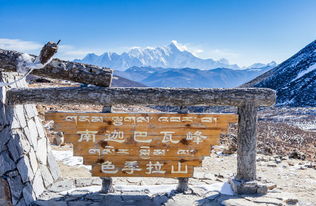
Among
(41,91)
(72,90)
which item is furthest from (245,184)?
(41,91)

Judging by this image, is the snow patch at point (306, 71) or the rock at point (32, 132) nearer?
the rock at point (32, 132)

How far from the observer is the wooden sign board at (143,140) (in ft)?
16.2

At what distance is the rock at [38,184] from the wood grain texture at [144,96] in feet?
4.75

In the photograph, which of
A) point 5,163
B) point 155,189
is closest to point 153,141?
point 155,189

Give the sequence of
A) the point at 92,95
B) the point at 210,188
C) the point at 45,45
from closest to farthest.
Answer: the point at 45,45
the point at 92,95
the point at 210,188

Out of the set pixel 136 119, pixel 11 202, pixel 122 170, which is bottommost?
pixel 11 202

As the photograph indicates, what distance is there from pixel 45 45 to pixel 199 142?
3.14 meters

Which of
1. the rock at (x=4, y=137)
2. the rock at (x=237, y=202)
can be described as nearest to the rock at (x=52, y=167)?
the rock at (x=4, y=137)

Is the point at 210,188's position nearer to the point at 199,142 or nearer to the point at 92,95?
the point at 199,142

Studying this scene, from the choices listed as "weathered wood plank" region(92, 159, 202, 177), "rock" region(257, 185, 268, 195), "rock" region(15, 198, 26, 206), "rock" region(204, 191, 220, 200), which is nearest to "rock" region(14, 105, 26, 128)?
"rock" region(15, 198, 26, 206)

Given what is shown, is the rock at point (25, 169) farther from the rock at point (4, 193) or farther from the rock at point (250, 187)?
the rock at point (250, 187)

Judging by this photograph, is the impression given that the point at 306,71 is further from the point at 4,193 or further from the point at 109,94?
the point at 4,193

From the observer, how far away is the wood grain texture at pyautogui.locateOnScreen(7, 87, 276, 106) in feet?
16.0

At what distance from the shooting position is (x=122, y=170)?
506 centimetres
